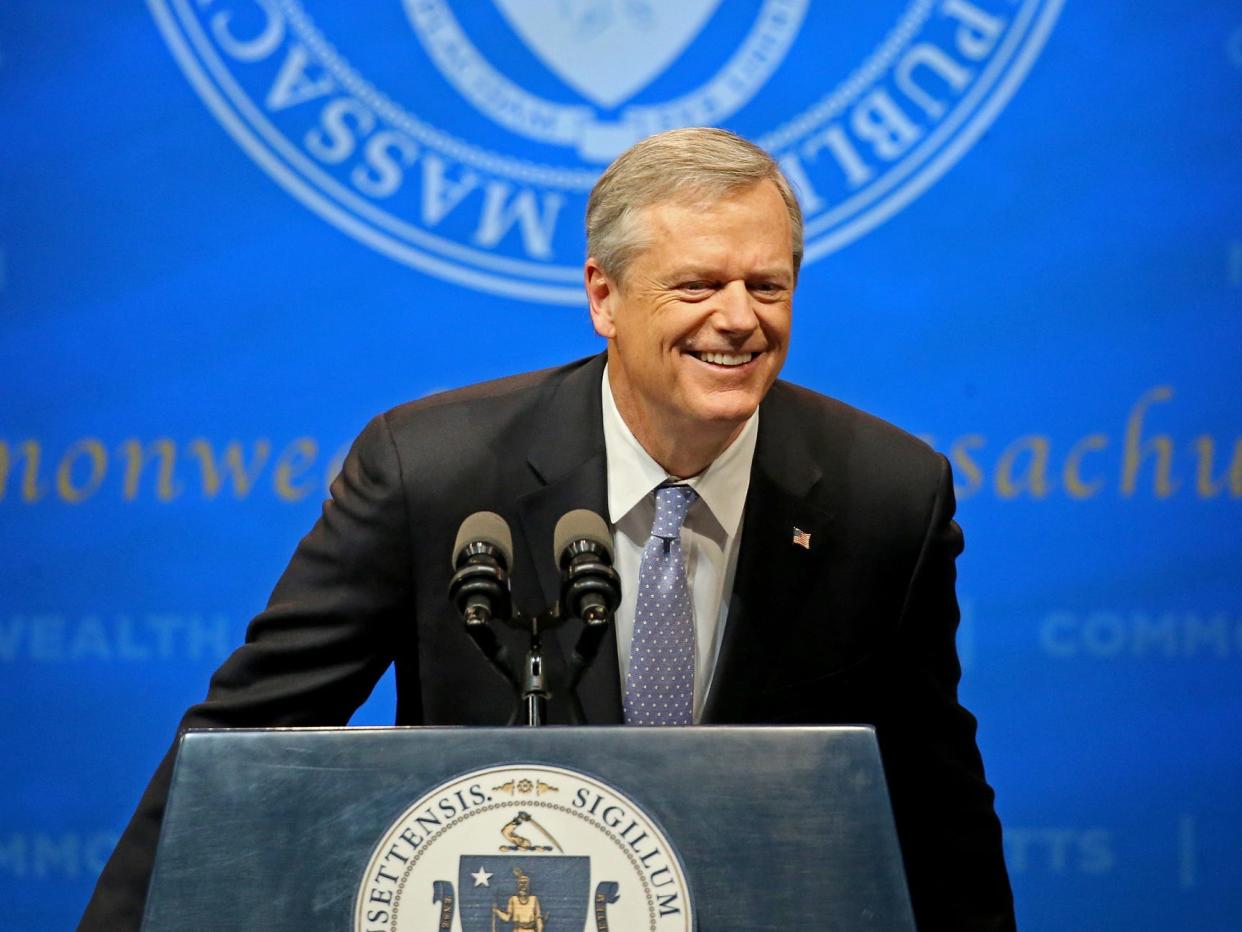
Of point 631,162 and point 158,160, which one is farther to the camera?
point 158,160

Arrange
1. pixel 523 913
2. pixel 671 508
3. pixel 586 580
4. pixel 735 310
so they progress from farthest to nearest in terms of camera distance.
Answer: pixel 671 508
pixel 735 310
pixel 586 580
pixel 523 913

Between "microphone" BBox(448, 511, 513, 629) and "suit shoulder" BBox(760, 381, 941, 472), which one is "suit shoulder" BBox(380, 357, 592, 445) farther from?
"microphone" BBox(448, 511, 513, 629)

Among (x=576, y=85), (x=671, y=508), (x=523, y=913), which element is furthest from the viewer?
(x=576, y=85)

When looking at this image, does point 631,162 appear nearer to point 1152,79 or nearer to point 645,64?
point 645,64

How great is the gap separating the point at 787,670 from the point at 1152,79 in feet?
4.84

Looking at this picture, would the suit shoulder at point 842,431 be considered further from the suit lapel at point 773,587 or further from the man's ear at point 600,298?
the man's ear at point 600,298

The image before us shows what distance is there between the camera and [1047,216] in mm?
2840

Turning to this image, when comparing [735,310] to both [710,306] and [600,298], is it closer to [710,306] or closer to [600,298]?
[710,306]

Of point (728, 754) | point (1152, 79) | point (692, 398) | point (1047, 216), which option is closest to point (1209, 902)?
point (1047, 216)

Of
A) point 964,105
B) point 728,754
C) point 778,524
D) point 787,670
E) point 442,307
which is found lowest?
point 728,754

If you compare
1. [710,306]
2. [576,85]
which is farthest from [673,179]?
[576,85]

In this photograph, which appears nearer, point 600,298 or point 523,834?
point 523,834

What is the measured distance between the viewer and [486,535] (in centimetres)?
134

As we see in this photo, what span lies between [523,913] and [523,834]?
6 centimetres
